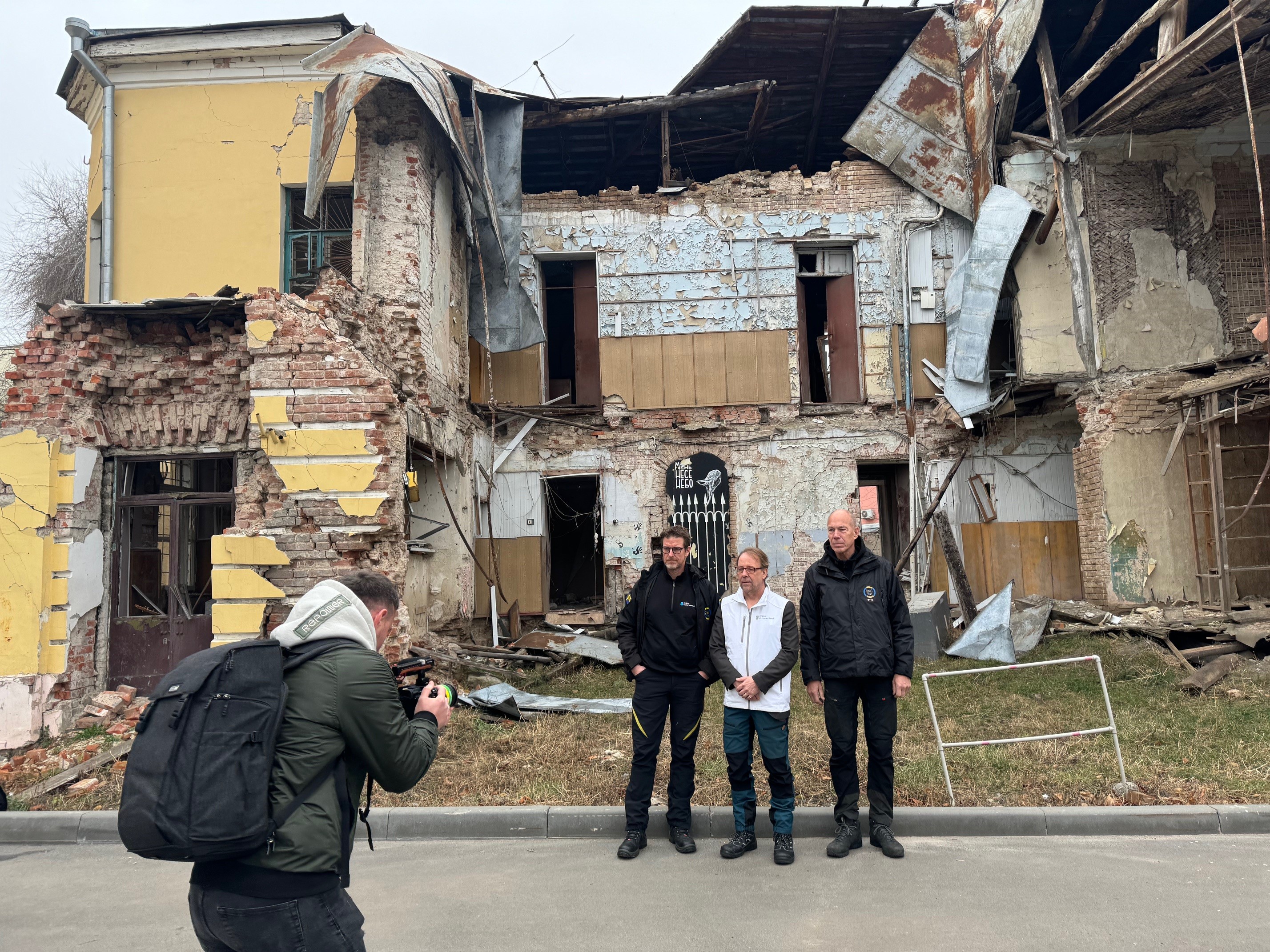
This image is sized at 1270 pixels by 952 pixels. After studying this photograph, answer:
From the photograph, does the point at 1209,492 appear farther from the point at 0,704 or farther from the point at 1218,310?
the point at 0,704

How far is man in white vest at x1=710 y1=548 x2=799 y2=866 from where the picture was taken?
4.63m

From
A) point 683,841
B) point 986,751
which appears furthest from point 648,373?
point 683,841

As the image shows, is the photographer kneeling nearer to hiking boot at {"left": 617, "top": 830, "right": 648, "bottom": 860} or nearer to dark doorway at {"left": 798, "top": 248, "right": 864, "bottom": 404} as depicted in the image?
hiking boot at {"left": 617, "top": 830, "right": 648, "bottom": 860}

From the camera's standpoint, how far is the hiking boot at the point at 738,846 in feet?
15.3

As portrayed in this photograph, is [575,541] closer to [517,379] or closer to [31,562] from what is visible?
[517,379]

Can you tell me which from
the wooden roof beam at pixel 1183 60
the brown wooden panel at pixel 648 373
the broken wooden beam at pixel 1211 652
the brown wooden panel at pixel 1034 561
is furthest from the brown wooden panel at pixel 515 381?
the broken wooden beam at pixel 1211 652

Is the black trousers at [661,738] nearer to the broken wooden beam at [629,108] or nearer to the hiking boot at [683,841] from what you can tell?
the hiking boot at [683,841]

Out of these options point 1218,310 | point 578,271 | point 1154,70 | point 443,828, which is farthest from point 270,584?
point 1218,310

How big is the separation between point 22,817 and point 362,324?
552 centimetres

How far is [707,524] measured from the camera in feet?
43.0

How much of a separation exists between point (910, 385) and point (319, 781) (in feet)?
40.9

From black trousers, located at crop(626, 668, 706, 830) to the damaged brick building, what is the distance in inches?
180

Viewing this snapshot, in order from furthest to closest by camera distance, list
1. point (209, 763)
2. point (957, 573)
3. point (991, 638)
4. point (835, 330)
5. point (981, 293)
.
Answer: point (835, 330)
point (981, 293)
point (957, 573)
point (991, 638)
point (209, 763)

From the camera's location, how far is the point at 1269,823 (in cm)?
487
